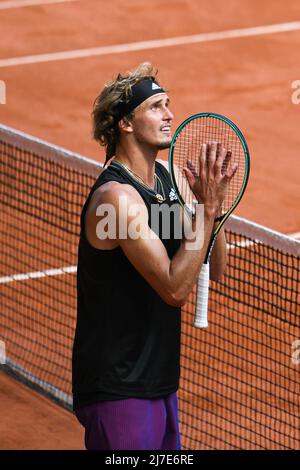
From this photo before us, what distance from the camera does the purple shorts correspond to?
4.70m

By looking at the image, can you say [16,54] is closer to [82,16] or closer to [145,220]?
[82,16]

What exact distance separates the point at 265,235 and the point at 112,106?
1.99 m

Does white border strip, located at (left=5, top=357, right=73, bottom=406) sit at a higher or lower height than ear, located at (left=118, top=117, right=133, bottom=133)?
lower

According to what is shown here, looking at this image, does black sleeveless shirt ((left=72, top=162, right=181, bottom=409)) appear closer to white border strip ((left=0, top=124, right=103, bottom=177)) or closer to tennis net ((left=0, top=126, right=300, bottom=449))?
tennis net ((left=0, top=126, right=300, bottom=449))

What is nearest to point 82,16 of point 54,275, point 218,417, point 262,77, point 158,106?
point 262,77

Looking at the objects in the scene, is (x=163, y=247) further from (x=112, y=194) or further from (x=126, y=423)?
(x=126, y=423)

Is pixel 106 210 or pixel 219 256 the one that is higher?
pixel 106 210

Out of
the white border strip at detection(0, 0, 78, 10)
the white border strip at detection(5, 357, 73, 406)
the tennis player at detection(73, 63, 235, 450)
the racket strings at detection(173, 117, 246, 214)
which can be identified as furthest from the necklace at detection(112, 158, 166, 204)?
the white border strip at detection(0, 0, 78, 10)

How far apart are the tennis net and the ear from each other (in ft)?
6.04

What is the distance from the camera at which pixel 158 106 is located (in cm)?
486

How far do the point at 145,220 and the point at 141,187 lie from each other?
234mm

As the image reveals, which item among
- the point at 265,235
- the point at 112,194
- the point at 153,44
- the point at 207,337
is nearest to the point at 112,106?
the point at 112,194

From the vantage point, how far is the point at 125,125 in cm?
482

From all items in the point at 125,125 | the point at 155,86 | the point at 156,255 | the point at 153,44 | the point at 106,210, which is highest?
the point at 155,86
